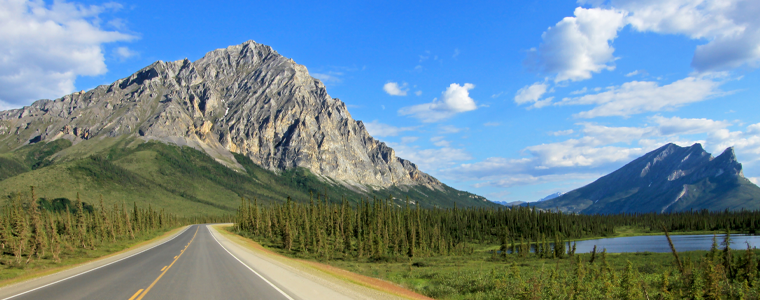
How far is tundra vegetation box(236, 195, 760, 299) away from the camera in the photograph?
22.1m

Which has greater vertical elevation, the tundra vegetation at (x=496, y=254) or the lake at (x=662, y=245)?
the tundra vegetation at (x=496, y=254)

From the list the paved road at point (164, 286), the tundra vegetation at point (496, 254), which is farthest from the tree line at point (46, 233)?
the tundra vegetation at point (496, 254)

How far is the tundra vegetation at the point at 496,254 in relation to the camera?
22094 mm

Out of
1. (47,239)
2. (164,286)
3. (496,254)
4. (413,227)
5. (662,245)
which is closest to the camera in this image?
(164,286)

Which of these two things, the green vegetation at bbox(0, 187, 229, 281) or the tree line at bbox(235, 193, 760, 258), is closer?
the green vegetation at bbox(0, 187, 229, 281)

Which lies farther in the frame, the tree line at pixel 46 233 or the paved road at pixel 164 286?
the tree line at pixel 46 233

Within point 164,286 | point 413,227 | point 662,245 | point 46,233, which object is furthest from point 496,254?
point 46,233

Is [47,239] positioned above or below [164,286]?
below

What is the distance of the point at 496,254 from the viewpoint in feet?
288

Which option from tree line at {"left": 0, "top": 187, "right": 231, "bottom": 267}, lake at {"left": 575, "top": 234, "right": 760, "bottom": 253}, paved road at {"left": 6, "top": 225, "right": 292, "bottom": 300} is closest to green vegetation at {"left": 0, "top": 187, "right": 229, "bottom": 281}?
tree line at {"left": 0, "top": 187, "right": 231, "bottom": 267}

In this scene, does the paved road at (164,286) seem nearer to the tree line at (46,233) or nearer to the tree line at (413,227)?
the tree line at (46,233)

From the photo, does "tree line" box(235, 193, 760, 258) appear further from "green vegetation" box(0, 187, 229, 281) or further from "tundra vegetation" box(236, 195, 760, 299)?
"green vegetation" box(0, 187, 229, 281)

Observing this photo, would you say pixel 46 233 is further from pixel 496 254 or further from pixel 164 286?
pixel 496 254

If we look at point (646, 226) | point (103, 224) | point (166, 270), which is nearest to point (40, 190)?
point (103, 224)
